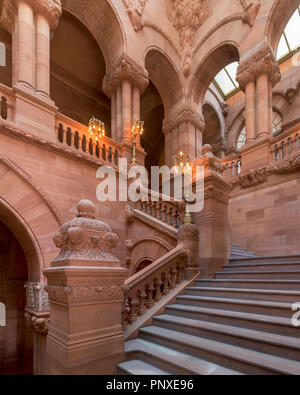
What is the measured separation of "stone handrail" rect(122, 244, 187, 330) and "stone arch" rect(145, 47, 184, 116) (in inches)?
419

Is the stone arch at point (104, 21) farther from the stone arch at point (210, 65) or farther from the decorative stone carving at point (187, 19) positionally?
the stone arch at point (210, 65)

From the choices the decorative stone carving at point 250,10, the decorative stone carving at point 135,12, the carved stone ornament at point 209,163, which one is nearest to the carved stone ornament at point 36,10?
the decorative stone carving at point 135,12

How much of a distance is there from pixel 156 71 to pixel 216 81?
7340 millimetres

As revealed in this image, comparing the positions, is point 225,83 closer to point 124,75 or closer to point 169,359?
point 124,75

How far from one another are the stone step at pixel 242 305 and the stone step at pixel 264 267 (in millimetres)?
1193

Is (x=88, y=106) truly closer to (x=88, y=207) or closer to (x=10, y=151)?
(x=10, y=151)

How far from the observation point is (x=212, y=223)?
16.7 feet

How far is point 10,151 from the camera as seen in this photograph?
5484mm

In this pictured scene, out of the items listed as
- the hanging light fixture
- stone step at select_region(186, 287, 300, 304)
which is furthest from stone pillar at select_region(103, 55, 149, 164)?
stone step at select_region(186, 287, 300, 304)

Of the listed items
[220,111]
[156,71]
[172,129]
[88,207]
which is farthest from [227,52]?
[88,207]

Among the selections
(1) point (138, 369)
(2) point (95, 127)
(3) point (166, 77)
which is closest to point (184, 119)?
(3) point (166, 77)

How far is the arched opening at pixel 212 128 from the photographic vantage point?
17.4 meters

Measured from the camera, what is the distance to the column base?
6.07m

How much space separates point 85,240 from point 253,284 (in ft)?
9.47
